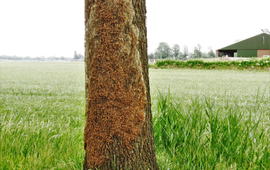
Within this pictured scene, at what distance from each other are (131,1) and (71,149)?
→ 148cm

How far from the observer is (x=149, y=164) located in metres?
1.64

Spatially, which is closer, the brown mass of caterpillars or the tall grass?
the brown mass of caterpillars

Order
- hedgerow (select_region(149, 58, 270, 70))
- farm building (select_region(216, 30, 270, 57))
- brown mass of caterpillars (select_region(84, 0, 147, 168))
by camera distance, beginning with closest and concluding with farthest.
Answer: brown mass of caterpillars (select_region(84, 0, 147, 168))
hedgerow (select_region(149, 58, 270, 70))
farm building (select_region(216, 30, 270, 57))

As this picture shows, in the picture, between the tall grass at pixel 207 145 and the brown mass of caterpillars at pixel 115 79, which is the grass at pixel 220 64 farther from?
the brown mass of caterpillars at pixel 115 79

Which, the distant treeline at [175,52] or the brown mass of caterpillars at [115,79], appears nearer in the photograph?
the brown mass of caterpillars at [115,79]

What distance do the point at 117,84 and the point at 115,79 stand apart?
0.03 metres

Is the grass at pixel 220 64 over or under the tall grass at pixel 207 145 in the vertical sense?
over

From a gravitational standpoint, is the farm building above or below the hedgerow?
above

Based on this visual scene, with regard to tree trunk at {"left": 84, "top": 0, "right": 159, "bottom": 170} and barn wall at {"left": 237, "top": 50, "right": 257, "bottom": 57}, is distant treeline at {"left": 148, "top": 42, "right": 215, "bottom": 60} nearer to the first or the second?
barn wall at {"left": 237, "top": 50, "right": 257, "bottom": 57}

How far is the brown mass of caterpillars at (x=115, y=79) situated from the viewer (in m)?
1.48

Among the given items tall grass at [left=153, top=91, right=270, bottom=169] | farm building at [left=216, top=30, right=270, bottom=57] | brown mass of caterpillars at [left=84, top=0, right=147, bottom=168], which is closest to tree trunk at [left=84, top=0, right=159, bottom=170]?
brown mass of caterpillars at [left=84, top=0, right=147, bottom=168]

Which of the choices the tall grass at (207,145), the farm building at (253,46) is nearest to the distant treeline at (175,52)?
the farm building at (253,46)

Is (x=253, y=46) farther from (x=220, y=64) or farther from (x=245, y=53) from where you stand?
(x=220, y=64)

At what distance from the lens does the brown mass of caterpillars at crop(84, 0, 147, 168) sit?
1.48m
